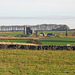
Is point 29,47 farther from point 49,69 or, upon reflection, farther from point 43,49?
point 49,69

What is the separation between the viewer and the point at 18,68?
19.8 metres

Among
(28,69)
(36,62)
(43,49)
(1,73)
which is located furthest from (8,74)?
(43,49)

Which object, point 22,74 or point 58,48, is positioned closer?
point 22,74

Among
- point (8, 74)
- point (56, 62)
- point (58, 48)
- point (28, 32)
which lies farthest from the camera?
point (28, 32)

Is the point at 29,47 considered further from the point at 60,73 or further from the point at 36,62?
the point at 60,73

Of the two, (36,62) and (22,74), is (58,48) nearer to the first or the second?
(36,62)

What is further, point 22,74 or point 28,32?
point 28,32

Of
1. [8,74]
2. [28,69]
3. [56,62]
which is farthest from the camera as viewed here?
[56,62]

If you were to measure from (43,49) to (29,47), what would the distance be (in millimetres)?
1960

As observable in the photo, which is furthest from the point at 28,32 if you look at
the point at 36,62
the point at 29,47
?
the point at 36,62

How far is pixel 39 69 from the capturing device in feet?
63.9

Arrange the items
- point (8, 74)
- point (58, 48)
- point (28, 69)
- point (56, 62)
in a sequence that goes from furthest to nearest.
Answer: point (58, 48), point (56, 62), point (28, 69), point (8, 74)

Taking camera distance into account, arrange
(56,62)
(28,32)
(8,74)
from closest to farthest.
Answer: (8,74) < (56,62) < (28,32)

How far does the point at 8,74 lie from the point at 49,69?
360cm
